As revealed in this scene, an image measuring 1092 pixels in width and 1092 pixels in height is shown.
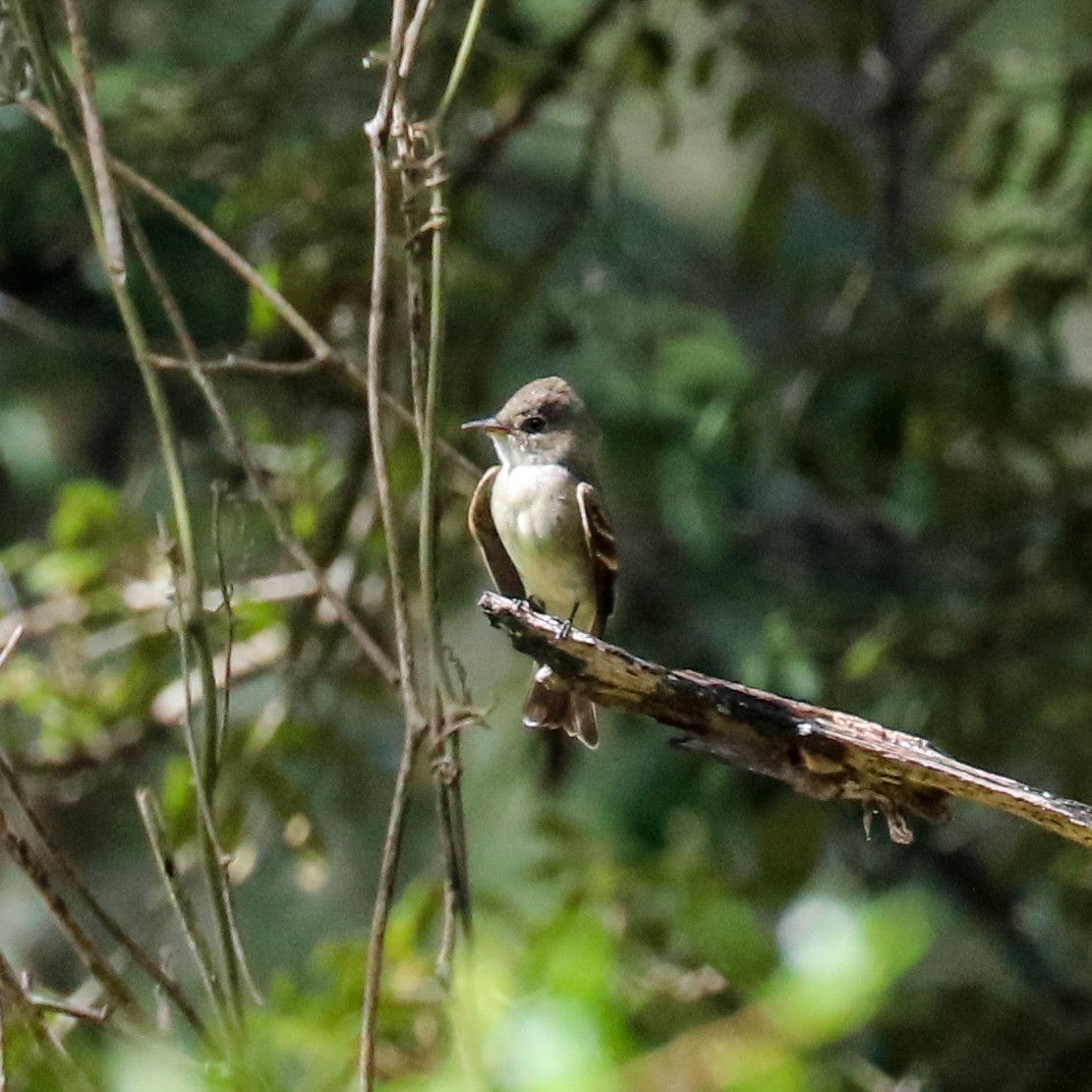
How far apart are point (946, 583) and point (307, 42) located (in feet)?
7.58

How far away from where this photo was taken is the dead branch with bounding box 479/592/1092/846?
2184 millimetres

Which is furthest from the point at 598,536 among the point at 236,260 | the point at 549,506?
the point at 236,260

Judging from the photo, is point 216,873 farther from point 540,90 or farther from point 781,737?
→ point 540,90

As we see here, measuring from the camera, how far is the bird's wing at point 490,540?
3.15 metres

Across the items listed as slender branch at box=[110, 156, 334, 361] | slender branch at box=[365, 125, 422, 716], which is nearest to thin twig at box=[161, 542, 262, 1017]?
slender branch at box=[365, 125, 422, 716]

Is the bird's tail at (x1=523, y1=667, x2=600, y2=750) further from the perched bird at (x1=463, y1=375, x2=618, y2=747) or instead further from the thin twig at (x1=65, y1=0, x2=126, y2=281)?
the thin twig at (x1=65, y1=0, x2=126, y2=281)

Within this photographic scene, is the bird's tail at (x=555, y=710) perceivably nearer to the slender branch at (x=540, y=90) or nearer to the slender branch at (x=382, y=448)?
the slender branch at (x=382, y=448)

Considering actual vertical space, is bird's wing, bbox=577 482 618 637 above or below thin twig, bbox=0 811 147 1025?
below

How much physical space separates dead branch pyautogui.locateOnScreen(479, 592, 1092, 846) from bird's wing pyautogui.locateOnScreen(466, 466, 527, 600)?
83 cm

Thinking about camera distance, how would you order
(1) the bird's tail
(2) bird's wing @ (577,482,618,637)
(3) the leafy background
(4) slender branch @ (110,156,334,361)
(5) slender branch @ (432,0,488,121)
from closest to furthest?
(5) slender branch @ (432,0,488,121), (4) slender branch @ (110,156,334,361), (1) the bird's tail, (2) bird's wing @ (577,482,618,637), (3) the leafy background

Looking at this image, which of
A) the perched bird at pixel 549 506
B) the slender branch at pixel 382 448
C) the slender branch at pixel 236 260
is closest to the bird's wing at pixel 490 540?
the perched bird at pixel 549 506

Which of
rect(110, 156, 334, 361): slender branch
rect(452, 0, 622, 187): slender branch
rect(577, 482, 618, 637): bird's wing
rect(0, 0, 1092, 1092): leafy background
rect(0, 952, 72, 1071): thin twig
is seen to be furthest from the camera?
rect(452, 0, 622, 187): slender branch

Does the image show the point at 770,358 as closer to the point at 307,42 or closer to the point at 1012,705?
the point at 1012,705

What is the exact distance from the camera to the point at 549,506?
11.0 feet
